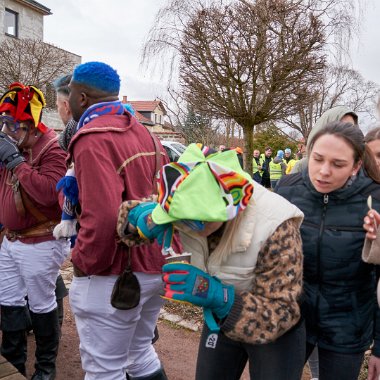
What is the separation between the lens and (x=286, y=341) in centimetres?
162

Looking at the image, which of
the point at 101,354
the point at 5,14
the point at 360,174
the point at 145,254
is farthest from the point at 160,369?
the point at 5,14

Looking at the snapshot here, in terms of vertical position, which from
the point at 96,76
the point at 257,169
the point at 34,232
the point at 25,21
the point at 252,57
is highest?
the point at 25,21

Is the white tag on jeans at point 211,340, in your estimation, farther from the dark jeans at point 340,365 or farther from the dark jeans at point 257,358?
the dark jeans at point 340,365

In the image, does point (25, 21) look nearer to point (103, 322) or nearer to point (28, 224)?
point (28, 224)

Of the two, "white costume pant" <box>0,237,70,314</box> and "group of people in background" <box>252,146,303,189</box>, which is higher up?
"group of people in background" <box>252,146,303,189</box>

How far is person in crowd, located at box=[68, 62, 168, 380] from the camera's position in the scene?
182 cm

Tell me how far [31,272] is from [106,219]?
113 centimetres

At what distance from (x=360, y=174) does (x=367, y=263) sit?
40 centimetres

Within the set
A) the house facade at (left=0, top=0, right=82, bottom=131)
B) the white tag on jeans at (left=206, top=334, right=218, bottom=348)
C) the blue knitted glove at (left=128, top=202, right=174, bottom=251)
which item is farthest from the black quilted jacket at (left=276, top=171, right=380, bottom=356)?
the house facade at (left=0, top=0, right=82, bottom=131)

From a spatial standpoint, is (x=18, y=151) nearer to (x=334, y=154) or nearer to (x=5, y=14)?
(x=334, y=154)

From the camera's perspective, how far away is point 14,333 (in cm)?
275

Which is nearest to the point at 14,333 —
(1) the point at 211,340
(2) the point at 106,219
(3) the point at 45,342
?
(3) the point at 45,342

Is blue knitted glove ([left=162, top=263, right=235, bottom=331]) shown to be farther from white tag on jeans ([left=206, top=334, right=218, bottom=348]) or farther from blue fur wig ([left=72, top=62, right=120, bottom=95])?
blue fur wig ([left=72, top=62, right=120, bottom=95])

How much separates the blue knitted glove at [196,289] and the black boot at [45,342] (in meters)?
1.76
